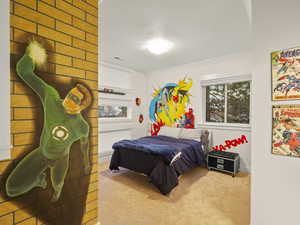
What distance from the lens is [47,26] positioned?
92 cm

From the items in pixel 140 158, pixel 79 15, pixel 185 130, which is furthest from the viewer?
pixel 185 130

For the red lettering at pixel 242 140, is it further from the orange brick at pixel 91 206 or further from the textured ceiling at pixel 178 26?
the orange brick at pixel 91 206

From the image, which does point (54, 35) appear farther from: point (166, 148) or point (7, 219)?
point (166, 148)

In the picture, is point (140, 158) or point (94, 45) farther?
point (140, 158)

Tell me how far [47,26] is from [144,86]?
401cm

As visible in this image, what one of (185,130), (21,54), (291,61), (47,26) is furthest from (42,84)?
(185,130)

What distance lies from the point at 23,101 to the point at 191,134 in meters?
3.39

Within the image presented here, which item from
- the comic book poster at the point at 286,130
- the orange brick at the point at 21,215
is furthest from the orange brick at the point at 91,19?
the comic book poster at the point at 286,130

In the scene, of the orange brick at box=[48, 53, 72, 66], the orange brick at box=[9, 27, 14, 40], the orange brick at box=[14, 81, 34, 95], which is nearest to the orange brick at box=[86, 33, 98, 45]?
the orange brick at box=[48, 53, 72, 66]

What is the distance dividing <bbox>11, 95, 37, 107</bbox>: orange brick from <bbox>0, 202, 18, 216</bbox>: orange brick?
520mm

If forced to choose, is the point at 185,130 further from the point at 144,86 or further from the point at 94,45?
the point at 94,45

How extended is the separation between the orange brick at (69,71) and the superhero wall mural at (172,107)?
3.27m

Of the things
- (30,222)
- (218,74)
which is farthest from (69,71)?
(218,74)

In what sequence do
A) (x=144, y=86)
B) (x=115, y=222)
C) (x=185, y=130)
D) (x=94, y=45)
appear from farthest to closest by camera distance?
1. (x=144, y=86)
2. (x=185, y=130)
3. (x=115, y=222)
4. (x=94, y=45)
